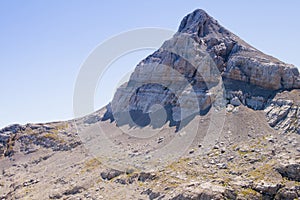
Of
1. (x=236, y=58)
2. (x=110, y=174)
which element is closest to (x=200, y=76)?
(x=236, y=58)

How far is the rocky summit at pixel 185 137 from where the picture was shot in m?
78.6

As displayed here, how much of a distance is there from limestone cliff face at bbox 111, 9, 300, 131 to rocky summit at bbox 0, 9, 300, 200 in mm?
292

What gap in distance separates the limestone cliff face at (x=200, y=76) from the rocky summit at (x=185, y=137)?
11.5 inches

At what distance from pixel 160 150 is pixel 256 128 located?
78.4 feet

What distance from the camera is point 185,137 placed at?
328 feet

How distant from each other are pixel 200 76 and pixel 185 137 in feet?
84.2

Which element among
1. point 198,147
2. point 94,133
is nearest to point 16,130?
point 94,133

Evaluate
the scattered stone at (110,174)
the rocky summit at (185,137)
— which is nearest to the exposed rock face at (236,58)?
the rocky summit at (185,137)

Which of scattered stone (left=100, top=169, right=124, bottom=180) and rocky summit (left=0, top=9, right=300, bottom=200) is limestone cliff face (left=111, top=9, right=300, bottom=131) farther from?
scattered stone (left=100, top=169, right=124, bottom=180)

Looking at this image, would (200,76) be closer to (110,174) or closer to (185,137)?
(185,137)

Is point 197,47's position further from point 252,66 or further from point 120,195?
point 120,195

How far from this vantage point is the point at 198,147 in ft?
306

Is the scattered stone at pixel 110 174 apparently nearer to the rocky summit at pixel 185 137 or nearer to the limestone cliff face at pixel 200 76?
the rocky summit at pixel 185 137

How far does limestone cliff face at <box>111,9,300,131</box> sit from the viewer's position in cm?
10675
